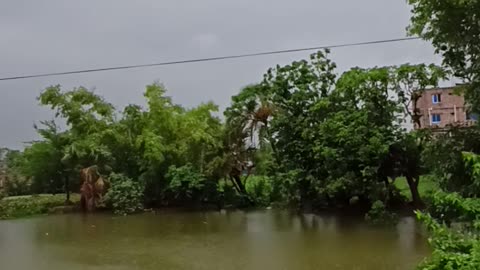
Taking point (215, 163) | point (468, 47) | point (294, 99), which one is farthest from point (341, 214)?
point (468, 47)

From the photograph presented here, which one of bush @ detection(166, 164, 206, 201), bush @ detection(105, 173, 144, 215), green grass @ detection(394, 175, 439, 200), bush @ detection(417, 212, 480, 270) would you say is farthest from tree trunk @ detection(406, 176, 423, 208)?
bush @ detection(417, 212, 480, 270)

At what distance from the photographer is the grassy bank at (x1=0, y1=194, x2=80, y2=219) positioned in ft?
51.2

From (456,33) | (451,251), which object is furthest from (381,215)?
(451,251)

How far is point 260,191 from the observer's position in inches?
661

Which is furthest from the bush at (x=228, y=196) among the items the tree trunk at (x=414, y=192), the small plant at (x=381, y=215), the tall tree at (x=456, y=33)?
the tall tree at (x=456, y=33)

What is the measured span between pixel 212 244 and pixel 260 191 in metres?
7.34

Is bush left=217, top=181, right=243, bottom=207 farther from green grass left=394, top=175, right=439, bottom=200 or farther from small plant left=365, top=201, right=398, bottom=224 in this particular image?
small plant left=365, top=201, right=398, bottom=224

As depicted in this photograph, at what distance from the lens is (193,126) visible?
16.5m

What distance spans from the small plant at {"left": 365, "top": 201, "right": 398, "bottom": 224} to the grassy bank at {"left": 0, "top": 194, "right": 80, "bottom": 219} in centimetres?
966

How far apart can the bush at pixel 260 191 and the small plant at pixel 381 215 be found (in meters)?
5.41

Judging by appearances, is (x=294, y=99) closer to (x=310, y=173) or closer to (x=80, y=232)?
(x=310, y=173)

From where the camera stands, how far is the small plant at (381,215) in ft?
36.7

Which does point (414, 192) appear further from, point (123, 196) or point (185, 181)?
point (123, 196)

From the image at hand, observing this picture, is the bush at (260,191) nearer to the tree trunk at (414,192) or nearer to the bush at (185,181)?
the bush at (185,181)
